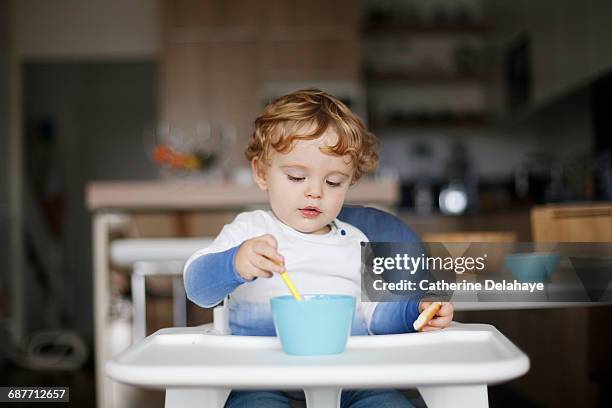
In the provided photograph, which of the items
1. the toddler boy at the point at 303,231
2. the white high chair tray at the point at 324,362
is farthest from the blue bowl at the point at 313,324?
the toddler boy at the point at 303,231

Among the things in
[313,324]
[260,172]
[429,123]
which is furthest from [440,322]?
[429,123]

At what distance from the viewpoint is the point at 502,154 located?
5.21 m

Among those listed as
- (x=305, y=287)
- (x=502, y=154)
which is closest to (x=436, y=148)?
(x=502, y=154)

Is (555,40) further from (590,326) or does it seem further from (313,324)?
(313,324)

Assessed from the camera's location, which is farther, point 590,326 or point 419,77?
point 419,77

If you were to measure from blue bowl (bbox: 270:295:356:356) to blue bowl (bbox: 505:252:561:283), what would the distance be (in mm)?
254

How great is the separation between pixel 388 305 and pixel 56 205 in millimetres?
4440

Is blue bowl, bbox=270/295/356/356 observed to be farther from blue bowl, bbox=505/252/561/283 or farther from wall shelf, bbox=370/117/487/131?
wall shelf, bbox=370/117/487/131

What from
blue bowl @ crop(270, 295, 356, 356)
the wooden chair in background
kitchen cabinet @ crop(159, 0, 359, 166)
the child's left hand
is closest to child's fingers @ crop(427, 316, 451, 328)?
the child's left hand

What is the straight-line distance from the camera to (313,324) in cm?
75

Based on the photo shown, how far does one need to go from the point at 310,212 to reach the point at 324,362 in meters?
0.36

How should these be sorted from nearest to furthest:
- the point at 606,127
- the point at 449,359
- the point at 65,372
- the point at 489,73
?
1. the point at 449,359
2. the point at 606,127
3. the point at 65,372
4. the point at 489,73

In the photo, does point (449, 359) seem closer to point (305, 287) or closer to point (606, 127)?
point (305, 287)

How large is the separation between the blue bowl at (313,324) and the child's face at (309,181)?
0.26 m
